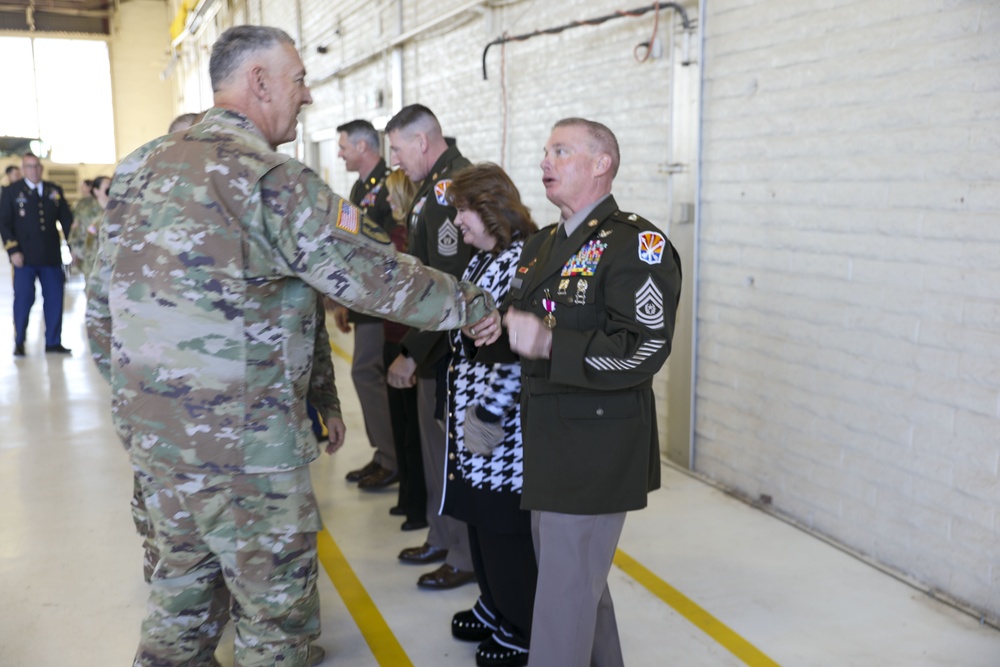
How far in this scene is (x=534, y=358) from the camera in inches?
Answer: 92.2

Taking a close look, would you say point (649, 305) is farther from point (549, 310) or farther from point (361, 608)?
point (361, 608)

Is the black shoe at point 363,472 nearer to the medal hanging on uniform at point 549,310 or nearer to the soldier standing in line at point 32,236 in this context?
the medal hanging on uniform at point 549,310

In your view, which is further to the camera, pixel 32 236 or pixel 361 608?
pixel 32 236

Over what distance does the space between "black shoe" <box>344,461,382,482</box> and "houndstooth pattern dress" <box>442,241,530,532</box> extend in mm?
2108

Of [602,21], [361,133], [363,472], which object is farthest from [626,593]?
[602,21]

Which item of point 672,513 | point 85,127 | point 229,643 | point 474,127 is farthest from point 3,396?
point 85,127

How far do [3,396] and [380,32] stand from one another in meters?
5.75

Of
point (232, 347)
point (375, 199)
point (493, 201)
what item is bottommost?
point (232, 347)

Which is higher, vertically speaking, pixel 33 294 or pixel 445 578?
pixel 33 294

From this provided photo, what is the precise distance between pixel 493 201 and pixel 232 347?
1186mm

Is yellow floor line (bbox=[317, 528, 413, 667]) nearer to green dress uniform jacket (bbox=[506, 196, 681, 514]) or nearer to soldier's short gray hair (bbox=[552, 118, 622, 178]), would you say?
green dress uniform jacket (bbox=[506, 196, 681, 514])

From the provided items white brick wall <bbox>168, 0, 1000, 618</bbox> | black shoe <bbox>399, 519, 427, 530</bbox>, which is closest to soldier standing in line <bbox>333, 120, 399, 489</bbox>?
black shoe <bbox>399, 519, 427, 530</bbox>

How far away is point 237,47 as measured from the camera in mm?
2205

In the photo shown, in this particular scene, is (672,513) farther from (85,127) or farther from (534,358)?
A: (85,127)
